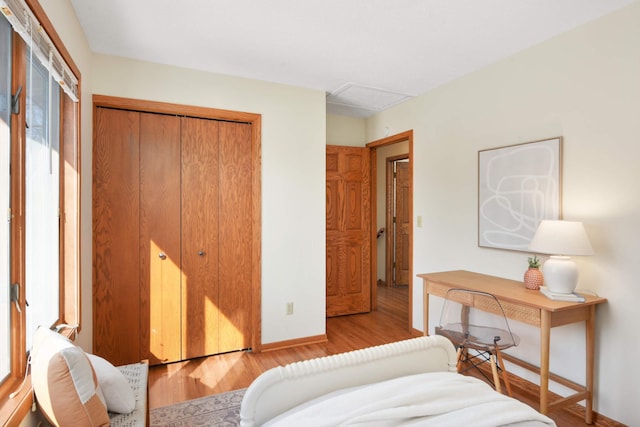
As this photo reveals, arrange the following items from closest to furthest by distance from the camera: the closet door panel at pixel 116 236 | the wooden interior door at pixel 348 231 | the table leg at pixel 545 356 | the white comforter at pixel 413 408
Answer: the white comforter at pixel 413 408 → the table leg at pixel 545 356 → the closet door panel at pixel 116 236 → the wooden interior door at pixel 348 231

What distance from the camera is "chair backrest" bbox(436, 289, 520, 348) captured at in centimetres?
223

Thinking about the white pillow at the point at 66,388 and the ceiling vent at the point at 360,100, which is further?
the ceiling vent at the point at 360,100

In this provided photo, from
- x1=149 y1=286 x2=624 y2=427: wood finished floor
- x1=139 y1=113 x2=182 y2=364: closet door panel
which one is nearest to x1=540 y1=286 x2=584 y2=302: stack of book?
x1=149 y1=286 x2=624 y2=427: wood finished floor

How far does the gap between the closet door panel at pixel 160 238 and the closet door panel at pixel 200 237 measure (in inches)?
2.5

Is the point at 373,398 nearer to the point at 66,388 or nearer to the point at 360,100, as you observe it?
the point at 66,388

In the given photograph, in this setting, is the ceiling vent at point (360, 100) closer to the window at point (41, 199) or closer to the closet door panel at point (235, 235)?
the closet door panel at point (235, 235)

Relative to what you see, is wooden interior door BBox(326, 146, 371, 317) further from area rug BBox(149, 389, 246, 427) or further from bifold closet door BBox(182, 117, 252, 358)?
area rug BBox(149, 389, 246, 427)

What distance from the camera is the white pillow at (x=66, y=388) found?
3.88 ft

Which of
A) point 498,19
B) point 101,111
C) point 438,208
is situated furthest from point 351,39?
point 101,111

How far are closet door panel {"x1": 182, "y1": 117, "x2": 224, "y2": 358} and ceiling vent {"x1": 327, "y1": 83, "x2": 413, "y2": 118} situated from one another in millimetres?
1310

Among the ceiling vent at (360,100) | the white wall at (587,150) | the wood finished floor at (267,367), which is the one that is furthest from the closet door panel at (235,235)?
the white wall at (587,150)

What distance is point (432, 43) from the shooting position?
246cm

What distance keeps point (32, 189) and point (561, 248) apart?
275 centimetres

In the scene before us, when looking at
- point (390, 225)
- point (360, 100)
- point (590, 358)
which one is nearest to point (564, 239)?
point (590, 358)
